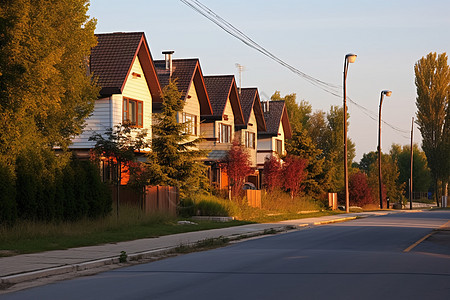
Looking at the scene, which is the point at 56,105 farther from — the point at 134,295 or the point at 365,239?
the point at 134,295

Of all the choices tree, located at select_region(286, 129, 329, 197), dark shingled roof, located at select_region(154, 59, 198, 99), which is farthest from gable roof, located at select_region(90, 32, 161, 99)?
tree, located at select_region(286, 129, 329, 197)

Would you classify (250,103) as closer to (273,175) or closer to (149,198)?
(273,175)

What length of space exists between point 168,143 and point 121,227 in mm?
10007

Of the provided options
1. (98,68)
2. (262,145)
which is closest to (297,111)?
(262,145)

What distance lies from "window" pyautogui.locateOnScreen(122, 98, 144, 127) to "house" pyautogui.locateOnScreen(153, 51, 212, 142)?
4102 mm

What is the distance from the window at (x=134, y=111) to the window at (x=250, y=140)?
74.7 ft

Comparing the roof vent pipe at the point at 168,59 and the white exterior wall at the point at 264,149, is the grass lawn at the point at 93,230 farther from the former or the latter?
the white exterior wall at the point at 264,149

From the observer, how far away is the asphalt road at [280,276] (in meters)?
10.8

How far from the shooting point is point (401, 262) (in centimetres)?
1524

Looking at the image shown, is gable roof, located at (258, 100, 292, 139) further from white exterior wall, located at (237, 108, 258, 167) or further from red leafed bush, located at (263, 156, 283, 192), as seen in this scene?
red leafed bush, located at (263, 156, 283, 192)

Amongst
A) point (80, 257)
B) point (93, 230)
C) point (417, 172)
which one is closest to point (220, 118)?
point (93, 230)

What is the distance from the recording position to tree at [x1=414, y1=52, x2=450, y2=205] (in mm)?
90438

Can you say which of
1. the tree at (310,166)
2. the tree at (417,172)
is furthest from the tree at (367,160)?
the tree at (310,166)

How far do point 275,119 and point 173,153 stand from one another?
1429 inches
